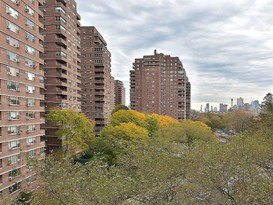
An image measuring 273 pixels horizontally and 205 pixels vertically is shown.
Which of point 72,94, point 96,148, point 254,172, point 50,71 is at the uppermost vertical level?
point 50,71

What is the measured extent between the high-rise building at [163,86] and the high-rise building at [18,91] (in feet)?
180

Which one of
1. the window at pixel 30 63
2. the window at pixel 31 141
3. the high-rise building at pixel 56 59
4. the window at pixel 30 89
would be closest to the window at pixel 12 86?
the window at pixel 30 89

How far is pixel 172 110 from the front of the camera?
81812mm

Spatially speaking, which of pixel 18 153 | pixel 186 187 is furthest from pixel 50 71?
pixel 186 187

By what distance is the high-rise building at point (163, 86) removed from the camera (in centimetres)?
8194

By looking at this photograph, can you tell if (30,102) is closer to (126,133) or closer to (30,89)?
(30,89)

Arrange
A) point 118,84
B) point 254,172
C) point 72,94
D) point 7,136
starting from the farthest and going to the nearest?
point 118,84, point 72,94, point 7,136, point 254,172

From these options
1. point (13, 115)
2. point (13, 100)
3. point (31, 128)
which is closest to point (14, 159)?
point (13, 115)

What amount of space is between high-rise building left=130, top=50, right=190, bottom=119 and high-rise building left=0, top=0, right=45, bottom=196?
5481 cm

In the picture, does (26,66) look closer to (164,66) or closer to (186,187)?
(186,187)

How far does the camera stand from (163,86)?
8325cm

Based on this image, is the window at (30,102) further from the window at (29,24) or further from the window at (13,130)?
the window at (29,24)

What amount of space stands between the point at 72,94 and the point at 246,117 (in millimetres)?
46198

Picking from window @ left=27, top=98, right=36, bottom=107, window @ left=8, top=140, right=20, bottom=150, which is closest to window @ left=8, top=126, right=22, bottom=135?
window @ left=8, top=140, right=20, bottom=150
